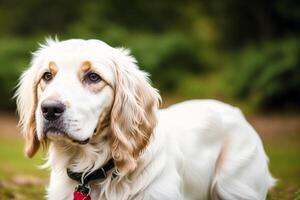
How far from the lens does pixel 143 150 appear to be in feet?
16.0

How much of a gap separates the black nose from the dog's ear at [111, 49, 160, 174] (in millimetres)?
512

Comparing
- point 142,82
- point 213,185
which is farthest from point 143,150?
point 213,185

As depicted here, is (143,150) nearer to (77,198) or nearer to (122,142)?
(122,142)

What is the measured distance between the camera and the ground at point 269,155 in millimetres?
6794

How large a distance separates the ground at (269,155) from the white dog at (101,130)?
4.24 feet

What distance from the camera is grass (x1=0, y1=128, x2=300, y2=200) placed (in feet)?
21.9

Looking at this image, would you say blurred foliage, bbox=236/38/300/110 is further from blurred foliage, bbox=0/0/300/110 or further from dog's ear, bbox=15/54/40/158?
dog's ear, bbox=15/54/40/158

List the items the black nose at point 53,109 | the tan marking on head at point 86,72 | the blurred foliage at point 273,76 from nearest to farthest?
the black nose at point 53,109, the tan marking on head at point 86,72, the blurred foliage at point 273,76

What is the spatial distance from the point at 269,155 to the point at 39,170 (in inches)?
162

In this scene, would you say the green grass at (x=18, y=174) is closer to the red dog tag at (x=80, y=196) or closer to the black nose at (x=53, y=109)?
the red dog tag at (x=80, y=196)

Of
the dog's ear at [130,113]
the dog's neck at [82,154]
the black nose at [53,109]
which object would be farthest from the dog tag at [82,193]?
the black nose at [53,109]

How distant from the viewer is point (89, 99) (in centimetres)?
457

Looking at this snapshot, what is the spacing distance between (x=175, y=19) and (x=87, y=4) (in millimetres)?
3409

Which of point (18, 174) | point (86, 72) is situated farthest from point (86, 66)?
point (18, 174)
